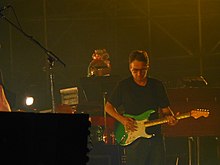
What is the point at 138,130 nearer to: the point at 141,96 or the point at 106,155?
the point at 141,96

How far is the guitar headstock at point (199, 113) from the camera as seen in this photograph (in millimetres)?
7953

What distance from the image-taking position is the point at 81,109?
9047 millimetres

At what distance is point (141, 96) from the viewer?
6957mm

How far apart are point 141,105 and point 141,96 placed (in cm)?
11

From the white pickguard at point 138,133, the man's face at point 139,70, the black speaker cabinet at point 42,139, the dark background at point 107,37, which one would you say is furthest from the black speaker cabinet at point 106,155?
the black speaker cabinet at point 42,139

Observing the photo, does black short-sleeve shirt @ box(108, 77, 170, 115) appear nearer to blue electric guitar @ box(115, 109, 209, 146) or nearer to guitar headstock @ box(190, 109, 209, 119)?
blue electric guitar @ box(115, 109, 209, 146)

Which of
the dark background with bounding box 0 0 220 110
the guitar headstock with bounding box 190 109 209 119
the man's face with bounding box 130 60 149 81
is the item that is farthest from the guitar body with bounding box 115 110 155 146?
the dark background with bounding box 0 0 220 110

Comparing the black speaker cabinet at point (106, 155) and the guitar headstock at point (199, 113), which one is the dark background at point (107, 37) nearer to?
the black speaker cabinet at point (106, 155)

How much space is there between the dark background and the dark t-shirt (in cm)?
615

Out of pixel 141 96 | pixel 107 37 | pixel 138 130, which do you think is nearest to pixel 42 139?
pixel 141 96

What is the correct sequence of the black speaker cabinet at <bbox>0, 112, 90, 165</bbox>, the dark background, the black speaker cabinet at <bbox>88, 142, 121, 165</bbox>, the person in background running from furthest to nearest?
the dark background
the black speaker cabinet at <bbox>88, 142, 121, 165</bbox>
the person in background
the black speaker cabinet at <bbox>0, 112, 90, 165</bbox>

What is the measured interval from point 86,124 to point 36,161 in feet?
0.81

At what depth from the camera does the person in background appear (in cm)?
682

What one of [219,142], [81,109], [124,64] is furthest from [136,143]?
[124,64]
